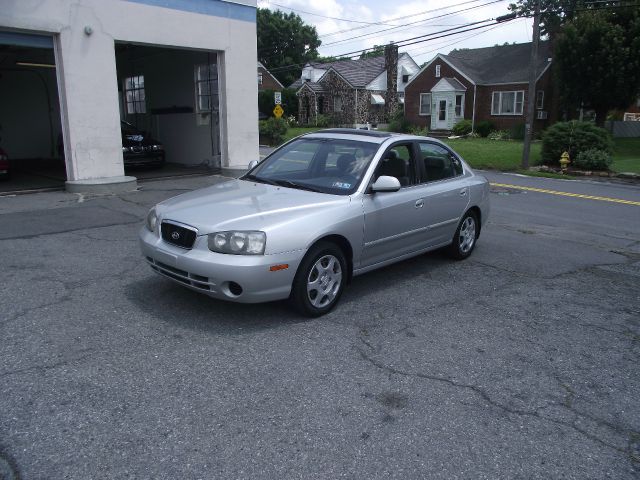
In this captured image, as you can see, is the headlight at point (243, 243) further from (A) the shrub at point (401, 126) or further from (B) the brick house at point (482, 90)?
(A) the shrub at point (401, 126)

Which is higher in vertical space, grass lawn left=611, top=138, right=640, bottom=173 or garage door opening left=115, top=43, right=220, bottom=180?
garage door opening left=115, top=43, right=220, bottom=180

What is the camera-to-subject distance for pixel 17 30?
10.3 metres

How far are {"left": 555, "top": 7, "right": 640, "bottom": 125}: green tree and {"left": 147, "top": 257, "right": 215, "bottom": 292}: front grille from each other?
27018 millimetres

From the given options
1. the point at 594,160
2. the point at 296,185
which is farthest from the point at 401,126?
the point at 296,185

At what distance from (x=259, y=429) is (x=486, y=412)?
1456 millimetres

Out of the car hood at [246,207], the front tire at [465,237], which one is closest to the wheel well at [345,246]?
the car hood at [246,207]

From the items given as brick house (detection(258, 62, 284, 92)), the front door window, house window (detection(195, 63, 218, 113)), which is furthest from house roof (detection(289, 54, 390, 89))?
house window (detection(195, 63, 218, 113))

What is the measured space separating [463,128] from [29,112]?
26986 millimetres

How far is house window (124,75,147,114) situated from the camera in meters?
18.6

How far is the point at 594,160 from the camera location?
1836cm

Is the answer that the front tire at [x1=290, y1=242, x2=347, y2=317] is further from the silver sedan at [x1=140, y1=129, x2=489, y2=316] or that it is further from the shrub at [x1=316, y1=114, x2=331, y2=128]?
the shrub at [x1=316, y1=114, x2=331, y2=128]

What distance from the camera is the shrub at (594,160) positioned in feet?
60.1

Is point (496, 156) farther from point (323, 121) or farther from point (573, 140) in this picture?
point (323, 121)

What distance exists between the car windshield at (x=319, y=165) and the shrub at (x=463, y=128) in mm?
32123
